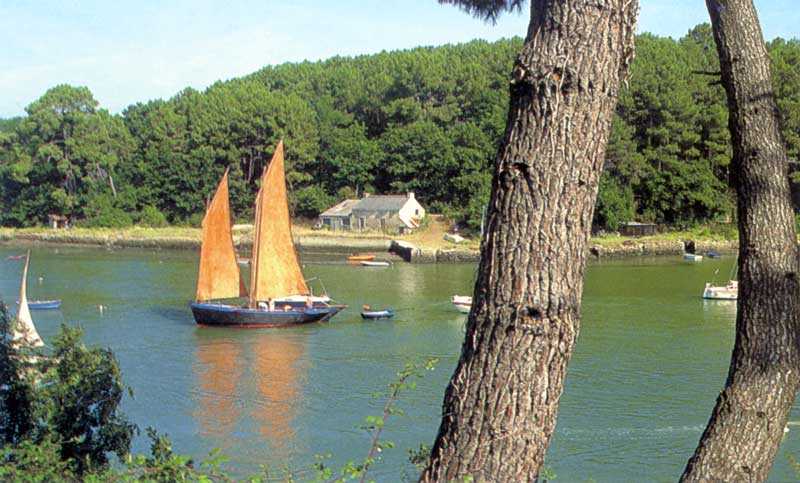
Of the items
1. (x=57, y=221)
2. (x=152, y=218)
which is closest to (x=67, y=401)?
(x=152, y=218)

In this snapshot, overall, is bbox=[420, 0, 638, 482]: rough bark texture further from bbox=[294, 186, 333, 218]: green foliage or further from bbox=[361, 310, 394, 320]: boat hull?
bbox=[294, 186, 333, 218]: green foliage

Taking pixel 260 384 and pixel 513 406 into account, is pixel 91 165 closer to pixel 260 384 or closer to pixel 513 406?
pixel 260 384

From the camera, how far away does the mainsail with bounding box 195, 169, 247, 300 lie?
2534 centimetres

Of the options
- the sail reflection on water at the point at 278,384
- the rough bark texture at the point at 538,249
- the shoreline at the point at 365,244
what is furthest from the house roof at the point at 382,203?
the rough bark texture at the point at 538,249

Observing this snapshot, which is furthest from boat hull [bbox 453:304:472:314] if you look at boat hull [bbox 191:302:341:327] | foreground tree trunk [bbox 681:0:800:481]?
foreground tree trunk [bbox 681:0:800:481]

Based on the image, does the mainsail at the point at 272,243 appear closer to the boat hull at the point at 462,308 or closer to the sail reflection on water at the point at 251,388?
the sail reflection on water at the point at 251,388

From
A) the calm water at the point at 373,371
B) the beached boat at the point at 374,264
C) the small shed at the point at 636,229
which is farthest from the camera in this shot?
the small shed at the point at 636,229

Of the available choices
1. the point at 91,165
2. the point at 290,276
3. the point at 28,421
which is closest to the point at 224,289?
the point at 290,276

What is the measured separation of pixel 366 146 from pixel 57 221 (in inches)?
790

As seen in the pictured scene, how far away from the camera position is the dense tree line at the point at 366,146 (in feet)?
161

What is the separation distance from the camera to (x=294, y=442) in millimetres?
13203

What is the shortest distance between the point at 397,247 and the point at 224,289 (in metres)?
19.4

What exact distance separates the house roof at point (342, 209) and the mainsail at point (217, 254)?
2668 cm

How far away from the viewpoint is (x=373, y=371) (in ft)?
59.0
